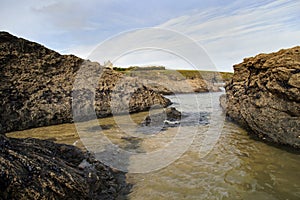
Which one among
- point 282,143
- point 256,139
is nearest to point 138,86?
point 256,139

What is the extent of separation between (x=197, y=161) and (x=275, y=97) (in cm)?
314

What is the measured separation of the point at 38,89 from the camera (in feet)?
35.7

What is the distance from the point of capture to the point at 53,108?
10.9 metres

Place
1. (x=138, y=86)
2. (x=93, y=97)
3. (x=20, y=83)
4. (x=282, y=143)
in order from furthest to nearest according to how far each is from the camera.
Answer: (x=138, y=86), (x=93, y=97), (x=20, y=83), (x=282, y=143)

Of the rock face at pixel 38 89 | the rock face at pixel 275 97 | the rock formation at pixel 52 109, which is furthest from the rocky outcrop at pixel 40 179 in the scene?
the rock face at pixel 38 89

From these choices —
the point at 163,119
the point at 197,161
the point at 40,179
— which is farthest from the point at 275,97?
the point at 40,179

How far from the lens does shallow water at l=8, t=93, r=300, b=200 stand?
443 cm

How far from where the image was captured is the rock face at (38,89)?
10117mm

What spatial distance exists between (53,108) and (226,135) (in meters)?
7.64

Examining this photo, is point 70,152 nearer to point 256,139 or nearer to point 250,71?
point 256,139

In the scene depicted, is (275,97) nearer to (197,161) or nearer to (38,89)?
(197,161)

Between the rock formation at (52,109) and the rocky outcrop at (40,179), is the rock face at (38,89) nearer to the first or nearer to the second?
the rock formation at (52,109)

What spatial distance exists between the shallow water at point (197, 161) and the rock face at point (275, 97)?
0.53 metres

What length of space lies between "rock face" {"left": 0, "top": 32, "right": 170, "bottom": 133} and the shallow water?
841mm
